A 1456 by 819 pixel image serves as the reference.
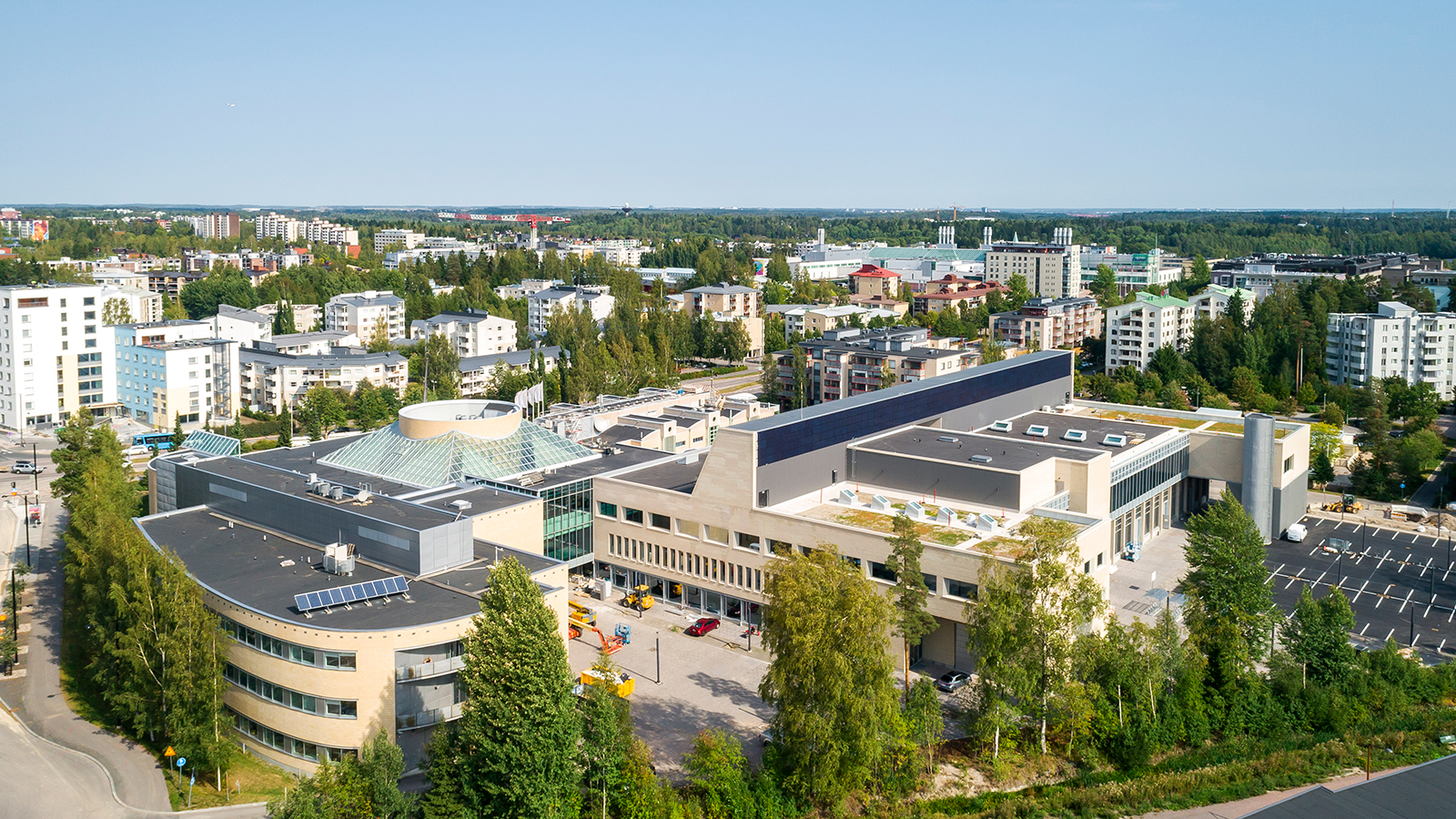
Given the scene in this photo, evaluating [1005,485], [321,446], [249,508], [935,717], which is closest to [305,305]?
[321,446]

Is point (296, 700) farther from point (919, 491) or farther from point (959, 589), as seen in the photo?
point (919, 491)

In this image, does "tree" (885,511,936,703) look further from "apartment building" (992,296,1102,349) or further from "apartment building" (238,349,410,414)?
"apartment building" (992,296,1102,349)

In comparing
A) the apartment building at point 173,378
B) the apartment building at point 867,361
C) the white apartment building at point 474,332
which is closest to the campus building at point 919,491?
the apartment building at point 867,361

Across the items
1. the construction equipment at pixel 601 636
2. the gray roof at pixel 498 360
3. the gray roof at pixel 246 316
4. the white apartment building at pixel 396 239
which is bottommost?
the construction equipment at pixel 601 636

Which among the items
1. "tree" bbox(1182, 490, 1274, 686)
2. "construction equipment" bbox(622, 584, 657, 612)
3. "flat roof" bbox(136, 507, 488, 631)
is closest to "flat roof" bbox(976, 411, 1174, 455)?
"tree" bbox(1182, 490, 1274, 686)

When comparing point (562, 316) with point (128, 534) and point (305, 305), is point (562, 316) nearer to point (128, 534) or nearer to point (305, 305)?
point (305, 305)

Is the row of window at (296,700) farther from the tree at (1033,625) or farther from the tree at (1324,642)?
the tree at (1324,642)

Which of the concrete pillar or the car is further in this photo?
the concrete pillar
